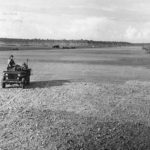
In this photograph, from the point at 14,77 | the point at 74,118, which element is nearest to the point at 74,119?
the point at 74,118

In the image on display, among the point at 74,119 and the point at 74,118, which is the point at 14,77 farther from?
the point at 74,119

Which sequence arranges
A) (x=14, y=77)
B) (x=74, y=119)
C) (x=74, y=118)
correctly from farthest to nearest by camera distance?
(x=14, y=77) < (x=74, y=118) < (x=74, y=119)

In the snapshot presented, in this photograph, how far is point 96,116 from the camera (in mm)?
14516

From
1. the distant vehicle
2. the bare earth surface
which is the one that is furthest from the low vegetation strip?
the distant vehicle

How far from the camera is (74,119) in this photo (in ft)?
45.8

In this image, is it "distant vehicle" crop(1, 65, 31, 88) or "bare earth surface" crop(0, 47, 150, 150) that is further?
"distant vehicle" crop(1, 65, 31, 88)

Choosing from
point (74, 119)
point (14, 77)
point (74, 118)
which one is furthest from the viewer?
point (14, 77)

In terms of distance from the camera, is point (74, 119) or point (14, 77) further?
point (14, 77)

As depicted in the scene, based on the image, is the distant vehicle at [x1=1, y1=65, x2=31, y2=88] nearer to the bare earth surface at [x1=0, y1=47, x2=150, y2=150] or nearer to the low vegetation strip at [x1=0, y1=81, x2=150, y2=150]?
the bare earth surface at [x1=0, y1=47, x2=150, y2=150]

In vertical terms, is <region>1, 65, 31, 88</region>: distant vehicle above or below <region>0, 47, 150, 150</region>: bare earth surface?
above

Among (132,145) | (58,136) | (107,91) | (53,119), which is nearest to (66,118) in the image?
(53,119)

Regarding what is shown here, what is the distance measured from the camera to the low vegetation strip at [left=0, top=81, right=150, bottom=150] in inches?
438

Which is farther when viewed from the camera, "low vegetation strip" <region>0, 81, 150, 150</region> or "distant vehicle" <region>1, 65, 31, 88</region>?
"distant vehicle" <region>1, 65, 31, 88</region>

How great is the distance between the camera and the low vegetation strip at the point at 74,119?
11.1 m
